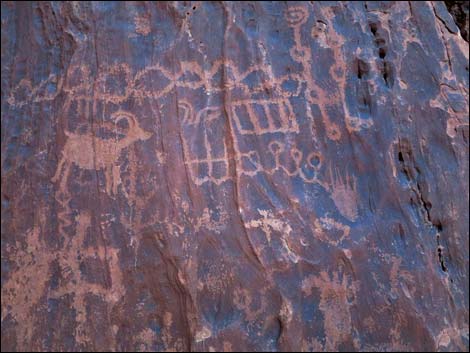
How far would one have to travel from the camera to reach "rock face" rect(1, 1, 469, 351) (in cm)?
172

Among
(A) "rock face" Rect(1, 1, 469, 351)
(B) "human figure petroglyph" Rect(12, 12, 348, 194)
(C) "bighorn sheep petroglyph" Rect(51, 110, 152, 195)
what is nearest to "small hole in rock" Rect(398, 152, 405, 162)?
(A) "rock face" Rect(1, 1, 469, 351)

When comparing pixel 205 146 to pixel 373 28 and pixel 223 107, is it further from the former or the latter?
pixel 373 28

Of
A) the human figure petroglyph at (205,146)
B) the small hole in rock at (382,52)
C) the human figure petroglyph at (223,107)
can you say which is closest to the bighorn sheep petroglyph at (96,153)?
the human figure petroglyph at (223,107)

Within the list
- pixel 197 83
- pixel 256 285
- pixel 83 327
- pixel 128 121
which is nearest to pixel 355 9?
pixel 197 83

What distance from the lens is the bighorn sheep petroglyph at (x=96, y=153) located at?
1.77m

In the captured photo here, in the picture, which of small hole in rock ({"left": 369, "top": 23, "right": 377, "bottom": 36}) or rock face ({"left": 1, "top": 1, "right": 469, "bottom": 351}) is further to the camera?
small hole in rock ({"left": 369, "top": 23, "right": 377, "bottom": 36})

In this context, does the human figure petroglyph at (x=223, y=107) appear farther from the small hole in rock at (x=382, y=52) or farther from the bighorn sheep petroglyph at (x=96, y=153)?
the small hole in rock at (x=382, y=52)

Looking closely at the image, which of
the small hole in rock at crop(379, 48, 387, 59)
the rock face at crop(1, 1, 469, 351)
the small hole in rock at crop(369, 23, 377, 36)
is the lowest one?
the rock face at crop(1, 1, 469, 351)

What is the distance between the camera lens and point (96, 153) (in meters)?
1.78

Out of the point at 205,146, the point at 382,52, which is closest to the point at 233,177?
the point at 205,146

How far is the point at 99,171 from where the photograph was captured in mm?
1772

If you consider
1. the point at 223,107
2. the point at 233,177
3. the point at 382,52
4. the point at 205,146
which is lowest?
the point at 233,177

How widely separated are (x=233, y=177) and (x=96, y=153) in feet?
1.43

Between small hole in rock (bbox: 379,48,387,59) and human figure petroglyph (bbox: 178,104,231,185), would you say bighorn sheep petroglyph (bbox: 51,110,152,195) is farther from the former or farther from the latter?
small hole in rock (bbox: 379,48,387,59)
